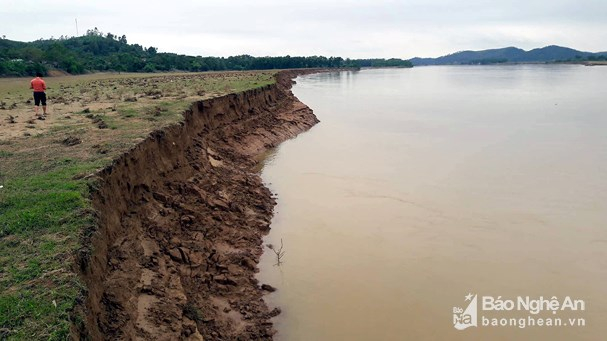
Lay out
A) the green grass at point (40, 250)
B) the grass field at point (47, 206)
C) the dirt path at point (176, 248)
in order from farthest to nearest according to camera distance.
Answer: the dirt path at point (176, 248)
the grass field at point (47, 206)
the green grass at point (40, 250)

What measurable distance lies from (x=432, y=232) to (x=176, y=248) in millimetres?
7306

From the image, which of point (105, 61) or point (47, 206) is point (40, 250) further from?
point (105, 61)

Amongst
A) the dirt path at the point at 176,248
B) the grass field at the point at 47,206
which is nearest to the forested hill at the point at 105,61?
the grass field at the point at 47,206

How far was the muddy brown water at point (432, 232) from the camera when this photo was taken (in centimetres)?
919

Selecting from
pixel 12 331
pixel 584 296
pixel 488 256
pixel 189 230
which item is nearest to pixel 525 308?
pixel 584 296

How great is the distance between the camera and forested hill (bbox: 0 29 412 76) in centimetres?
6397

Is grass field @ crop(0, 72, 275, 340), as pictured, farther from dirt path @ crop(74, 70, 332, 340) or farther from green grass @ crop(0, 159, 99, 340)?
dirt path @ crop(74, 70, 332, 340)

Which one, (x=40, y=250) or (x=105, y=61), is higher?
(x=105, y=61)

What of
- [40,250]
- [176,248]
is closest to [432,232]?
[176,248]

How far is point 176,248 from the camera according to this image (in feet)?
33.6

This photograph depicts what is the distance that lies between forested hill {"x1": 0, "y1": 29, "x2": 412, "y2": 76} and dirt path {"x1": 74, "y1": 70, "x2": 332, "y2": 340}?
4880 centimetres

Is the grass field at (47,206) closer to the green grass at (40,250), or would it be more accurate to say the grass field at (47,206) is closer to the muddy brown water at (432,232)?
the green grass at (40,250)

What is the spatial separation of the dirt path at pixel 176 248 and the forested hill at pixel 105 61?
160ft

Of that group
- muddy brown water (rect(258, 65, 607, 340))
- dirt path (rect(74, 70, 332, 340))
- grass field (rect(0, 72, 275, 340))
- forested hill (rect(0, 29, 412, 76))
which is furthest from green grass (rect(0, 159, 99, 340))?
forested hill (rect(0, 29, 412, 76))
